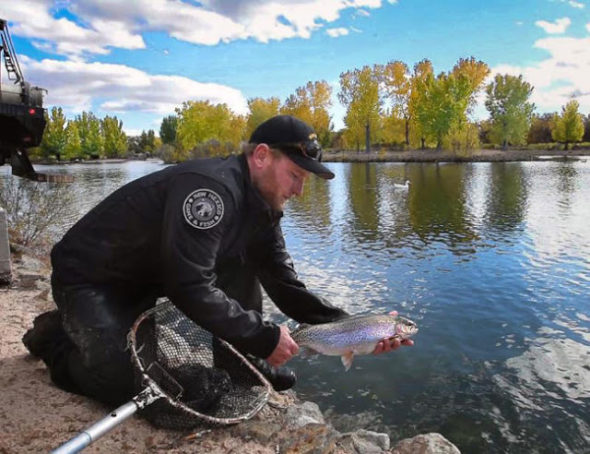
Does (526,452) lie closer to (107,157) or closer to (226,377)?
(226,377)

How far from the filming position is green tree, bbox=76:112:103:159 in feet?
434

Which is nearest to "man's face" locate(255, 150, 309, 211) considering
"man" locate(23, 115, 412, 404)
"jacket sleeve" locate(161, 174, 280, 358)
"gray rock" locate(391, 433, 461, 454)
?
"man" locate(23, 115, 412, 404)

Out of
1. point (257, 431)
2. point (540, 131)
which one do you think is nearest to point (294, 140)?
point (257, 431)

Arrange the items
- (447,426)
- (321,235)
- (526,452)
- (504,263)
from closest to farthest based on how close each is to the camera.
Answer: (526,452) < (447,426) < (504,263) < (321,235)

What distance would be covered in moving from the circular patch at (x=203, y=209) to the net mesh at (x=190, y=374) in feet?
3.72

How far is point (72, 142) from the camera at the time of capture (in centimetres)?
12062

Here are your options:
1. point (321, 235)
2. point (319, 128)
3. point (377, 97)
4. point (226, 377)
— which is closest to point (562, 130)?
point (377, 97)

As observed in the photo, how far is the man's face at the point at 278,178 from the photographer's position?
372 centimetres

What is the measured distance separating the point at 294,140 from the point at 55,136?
124437 millimetres

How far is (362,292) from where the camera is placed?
450 inches

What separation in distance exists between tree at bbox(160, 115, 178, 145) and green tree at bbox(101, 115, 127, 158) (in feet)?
42.8

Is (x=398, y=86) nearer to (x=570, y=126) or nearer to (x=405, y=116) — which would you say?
(x=405, y=116)

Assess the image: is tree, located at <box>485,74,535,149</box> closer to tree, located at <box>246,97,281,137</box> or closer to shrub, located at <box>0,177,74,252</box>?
tree, located at <box>246,97,281,137</box>

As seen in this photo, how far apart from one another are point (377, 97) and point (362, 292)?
7802cm
